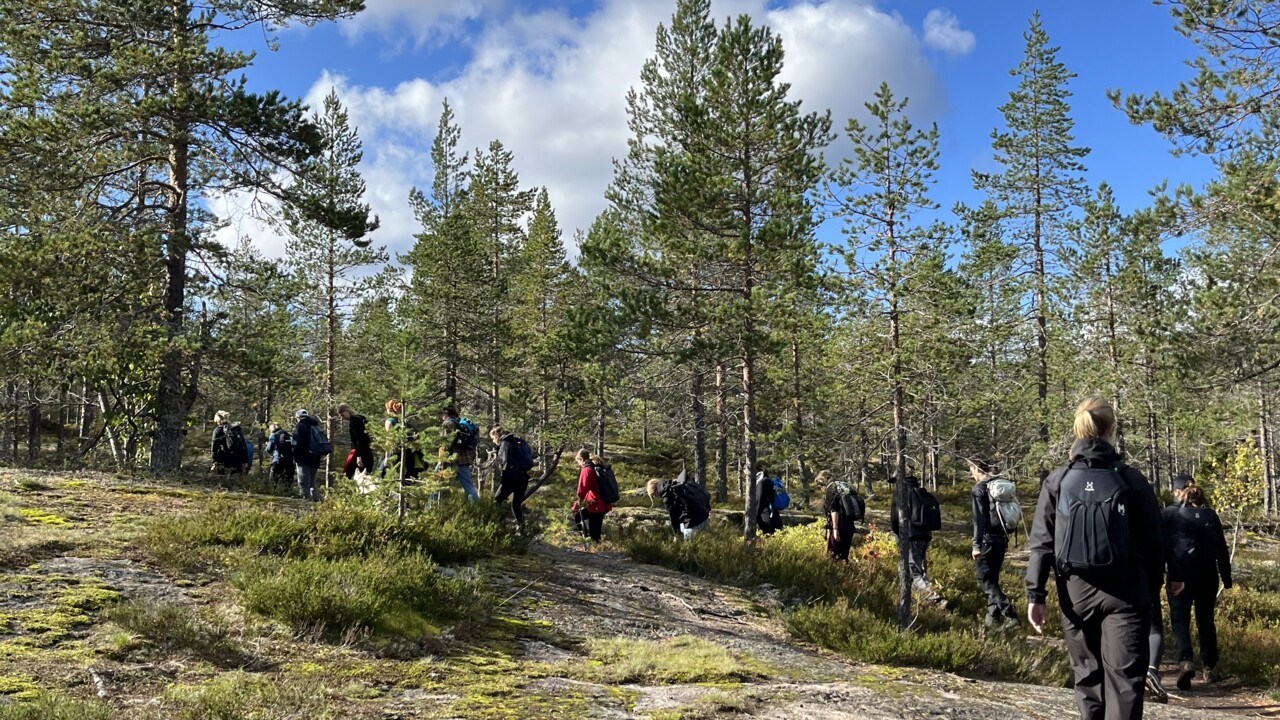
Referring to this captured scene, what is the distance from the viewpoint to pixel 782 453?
1155 cm

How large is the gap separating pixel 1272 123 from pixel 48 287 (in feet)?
56.4

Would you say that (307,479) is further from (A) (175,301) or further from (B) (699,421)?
(B) (699,421)

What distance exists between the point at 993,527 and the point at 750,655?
505 cm

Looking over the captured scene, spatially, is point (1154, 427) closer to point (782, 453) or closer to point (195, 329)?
point (782, 453)

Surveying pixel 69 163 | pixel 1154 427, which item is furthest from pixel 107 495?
pixel 1154 427

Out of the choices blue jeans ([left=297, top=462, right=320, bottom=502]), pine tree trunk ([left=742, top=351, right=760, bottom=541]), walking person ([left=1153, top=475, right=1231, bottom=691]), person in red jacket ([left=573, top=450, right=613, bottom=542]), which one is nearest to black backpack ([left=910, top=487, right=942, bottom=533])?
walking person ([left=1153, top=475, right=1231, bottom=691])

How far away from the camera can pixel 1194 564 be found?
25.3 feet

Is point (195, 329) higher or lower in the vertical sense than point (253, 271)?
lower

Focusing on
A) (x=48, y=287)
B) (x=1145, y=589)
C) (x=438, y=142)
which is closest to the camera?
(x=1145, y=589)

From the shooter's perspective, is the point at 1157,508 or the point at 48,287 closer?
the point at 1157,508

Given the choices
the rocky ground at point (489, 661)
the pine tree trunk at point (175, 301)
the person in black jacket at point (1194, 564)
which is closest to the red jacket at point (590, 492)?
the rocky ground at point (489, 661)

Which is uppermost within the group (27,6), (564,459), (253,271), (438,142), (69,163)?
(438,142)

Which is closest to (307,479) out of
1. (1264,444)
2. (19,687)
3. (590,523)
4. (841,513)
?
(590,523)

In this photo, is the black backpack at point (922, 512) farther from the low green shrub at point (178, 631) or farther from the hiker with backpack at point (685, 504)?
the low green shrub at point (178, 631)
